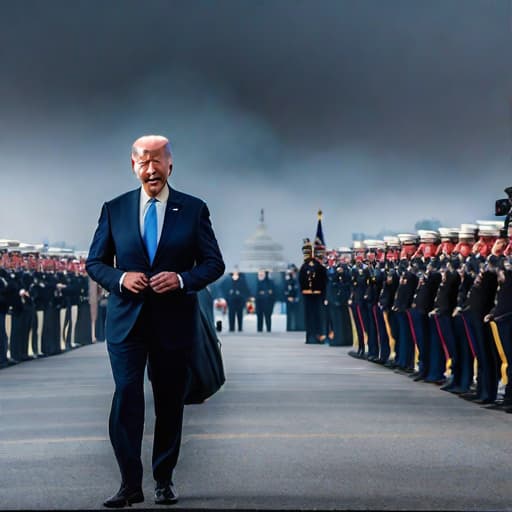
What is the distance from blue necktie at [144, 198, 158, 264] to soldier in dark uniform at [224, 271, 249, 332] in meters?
25.2

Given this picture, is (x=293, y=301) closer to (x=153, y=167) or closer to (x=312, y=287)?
(x=312, y=287)

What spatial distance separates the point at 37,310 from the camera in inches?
830

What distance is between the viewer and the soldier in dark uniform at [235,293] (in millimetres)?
32312

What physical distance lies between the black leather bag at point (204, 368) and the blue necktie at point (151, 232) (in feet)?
10.2

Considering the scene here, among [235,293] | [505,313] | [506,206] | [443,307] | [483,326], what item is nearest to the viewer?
[505,313]

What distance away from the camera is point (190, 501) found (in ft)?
23.4

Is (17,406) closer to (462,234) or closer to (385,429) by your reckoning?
(385,429)

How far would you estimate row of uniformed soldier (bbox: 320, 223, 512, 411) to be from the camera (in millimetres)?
12445

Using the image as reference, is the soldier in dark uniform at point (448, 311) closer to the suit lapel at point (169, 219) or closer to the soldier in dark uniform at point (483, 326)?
the soldier in dark uniform at point (483, 326)

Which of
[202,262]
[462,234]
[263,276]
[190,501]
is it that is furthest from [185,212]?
[263,276]

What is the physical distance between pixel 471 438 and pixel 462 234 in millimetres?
4533

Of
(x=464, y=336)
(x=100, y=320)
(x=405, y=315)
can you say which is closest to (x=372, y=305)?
(x=405, y=315)

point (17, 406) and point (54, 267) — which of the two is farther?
point (54, 267)

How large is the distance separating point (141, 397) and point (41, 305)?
14.5 m
